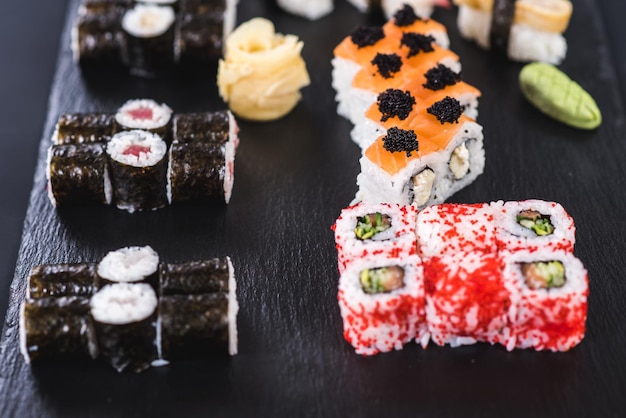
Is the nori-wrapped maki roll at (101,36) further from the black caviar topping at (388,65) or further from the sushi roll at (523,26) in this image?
the sushi roll at (523,26)

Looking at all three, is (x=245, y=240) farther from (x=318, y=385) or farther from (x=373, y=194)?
(x=318, y=385)

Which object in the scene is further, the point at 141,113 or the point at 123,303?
the point at 141,113

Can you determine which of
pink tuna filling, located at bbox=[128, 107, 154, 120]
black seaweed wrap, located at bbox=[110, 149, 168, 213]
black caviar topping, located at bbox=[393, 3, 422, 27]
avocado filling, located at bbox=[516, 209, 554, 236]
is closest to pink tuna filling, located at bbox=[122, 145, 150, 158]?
black seaweed wrap, located at bbox=[110, 149, 168, 213]

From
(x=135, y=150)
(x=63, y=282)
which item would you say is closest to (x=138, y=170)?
(x=135, y=150)

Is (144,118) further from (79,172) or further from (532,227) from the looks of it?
(532,227)

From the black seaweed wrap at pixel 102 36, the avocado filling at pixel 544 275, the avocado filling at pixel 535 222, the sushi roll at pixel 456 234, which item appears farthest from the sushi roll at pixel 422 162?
the black seaweed wrap at pixel 102 36

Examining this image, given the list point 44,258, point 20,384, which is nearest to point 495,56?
point 44,258
